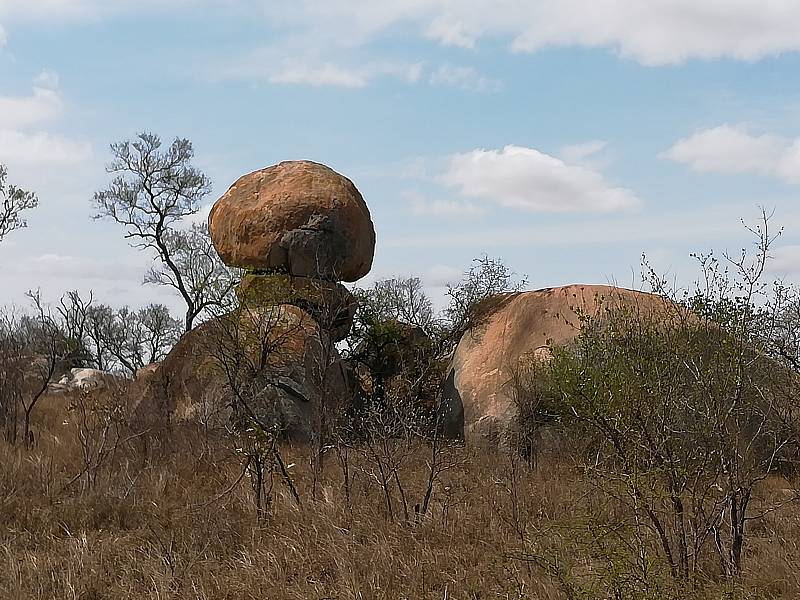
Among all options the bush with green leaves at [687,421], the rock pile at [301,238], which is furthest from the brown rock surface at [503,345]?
the bush with green leaves at [687,421]

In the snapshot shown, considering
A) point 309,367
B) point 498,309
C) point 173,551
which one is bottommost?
point 173,551

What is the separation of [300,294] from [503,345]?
293cm

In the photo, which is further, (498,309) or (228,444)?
(498,309)

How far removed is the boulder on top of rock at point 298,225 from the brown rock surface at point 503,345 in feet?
6.81

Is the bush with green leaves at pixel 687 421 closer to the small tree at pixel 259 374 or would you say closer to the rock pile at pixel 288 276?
the small tree at pixel 259 374

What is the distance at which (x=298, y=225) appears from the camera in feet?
40.3

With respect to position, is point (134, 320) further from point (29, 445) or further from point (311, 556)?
point (311, 556)

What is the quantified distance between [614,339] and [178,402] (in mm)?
6922

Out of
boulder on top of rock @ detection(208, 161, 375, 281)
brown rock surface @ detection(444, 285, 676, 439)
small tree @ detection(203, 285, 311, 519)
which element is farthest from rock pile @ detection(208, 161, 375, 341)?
Answer: brown rock surface @ detection(444, 285, 676, 439)

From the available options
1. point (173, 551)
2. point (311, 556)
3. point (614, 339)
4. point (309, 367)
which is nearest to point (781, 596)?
point (614, 339)

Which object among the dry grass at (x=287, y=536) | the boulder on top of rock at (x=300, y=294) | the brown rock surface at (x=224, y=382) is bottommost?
the dry grass at (x=287, y=536)

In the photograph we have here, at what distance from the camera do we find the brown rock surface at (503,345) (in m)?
11.7

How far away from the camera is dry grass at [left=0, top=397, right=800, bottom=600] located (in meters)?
5.52

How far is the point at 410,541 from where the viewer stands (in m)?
6.43
